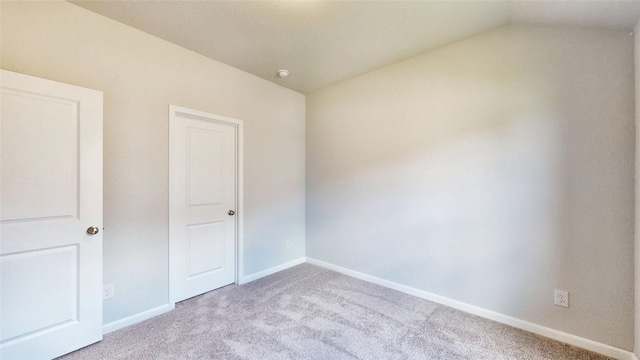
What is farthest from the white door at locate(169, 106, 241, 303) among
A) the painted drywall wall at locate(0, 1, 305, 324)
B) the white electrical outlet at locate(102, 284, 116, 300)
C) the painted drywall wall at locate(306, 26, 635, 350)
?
the painted drywall wall at locate(306, 26, 635, 350)

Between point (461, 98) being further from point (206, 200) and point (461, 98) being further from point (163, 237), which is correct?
point (163, 237)

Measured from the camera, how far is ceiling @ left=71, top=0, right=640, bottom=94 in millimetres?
1893

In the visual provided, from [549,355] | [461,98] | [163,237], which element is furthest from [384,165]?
[163,237]

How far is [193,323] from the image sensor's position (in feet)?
7.37

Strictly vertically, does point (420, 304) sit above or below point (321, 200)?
below

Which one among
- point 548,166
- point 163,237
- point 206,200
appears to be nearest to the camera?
point 548,166

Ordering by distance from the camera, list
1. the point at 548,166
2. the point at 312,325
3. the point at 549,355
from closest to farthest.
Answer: the point at 549,355
the point at 548,166
the point at 312,325

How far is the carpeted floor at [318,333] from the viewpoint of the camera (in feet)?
6.14

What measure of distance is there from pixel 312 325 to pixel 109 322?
1663 millimetres

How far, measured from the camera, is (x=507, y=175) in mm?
2232

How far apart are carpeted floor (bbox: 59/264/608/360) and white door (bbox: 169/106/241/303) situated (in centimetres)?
24

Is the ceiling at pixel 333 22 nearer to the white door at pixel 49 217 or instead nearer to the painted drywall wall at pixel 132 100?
the painted drywall wall at pixel 132 100

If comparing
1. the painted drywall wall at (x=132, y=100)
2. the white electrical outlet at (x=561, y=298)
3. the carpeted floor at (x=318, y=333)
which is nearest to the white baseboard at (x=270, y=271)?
the painted drywall wall at (x=132, y=100)

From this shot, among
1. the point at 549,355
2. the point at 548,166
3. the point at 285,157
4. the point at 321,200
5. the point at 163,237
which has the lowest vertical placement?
the point at 549,355
